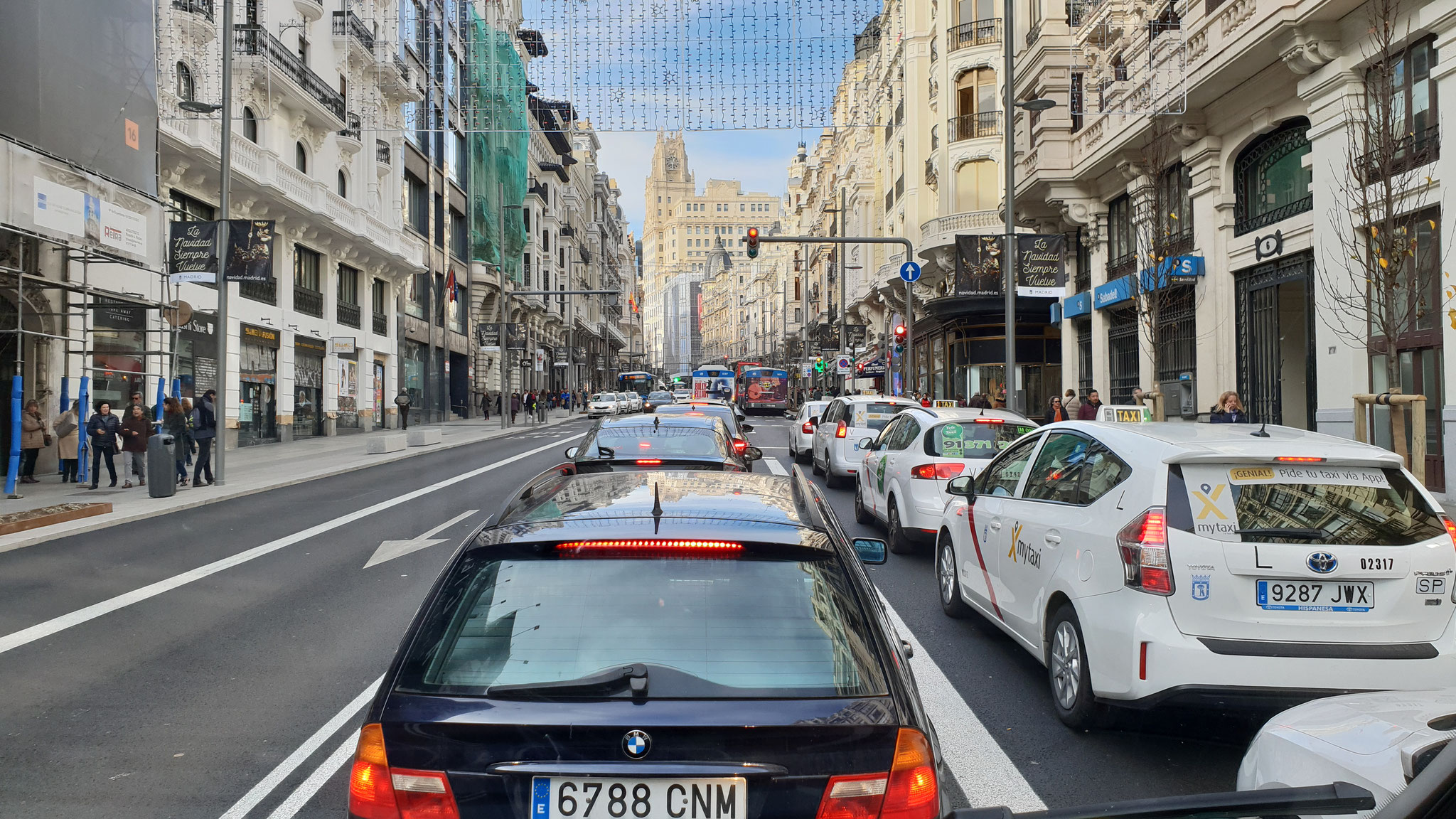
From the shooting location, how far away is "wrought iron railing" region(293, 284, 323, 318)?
31297 millimetres

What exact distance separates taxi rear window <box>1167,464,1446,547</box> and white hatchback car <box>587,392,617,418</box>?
2119 inches

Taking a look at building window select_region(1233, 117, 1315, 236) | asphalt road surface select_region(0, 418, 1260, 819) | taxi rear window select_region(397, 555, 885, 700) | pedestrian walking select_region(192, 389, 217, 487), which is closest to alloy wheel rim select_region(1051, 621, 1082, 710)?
asphalt road surface select_region(0, 418, 1260, 819)

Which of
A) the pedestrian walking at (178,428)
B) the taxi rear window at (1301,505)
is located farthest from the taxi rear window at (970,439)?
the pedestrian walking at (178,428)

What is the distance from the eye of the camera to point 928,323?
40.4 meters

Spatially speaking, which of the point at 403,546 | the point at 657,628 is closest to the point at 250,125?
→ the point at 403,546

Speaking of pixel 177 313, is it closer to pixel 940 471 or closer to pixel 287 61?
pixel 287 61

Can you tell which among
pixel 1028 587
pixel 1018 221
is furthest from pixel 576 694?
pixel 1018 221

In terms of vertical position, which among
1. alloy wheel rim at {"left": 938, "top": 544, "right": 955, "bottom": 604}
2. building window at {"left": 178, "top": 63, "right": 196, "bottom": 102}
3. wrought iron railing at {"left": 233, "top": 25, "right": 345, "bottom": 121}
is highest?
wrought iron railing at {"left": 233, "top": 25, "right": 345, "bottom": 121}

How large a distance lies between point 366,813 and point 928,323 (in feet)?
129

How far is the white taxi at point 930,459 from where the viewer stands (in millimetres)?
9609

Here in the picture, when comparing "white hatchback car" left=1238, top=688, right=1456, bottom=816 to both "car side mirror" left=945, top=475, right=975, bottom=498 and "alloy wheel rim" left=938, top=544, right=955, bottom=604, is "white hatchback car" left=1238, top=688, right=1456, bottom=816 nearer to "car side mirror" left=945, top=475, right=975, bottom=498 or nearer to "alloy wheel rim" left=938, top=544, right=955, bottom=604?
"car side mirror" left=945, top=475, right=975, bottom=498

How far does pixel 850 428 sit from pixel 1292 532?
1207 centimetres

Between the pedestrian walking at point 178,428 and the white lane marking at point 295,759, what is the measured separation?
13.3 meters

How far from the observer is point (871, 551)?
4.11 m
